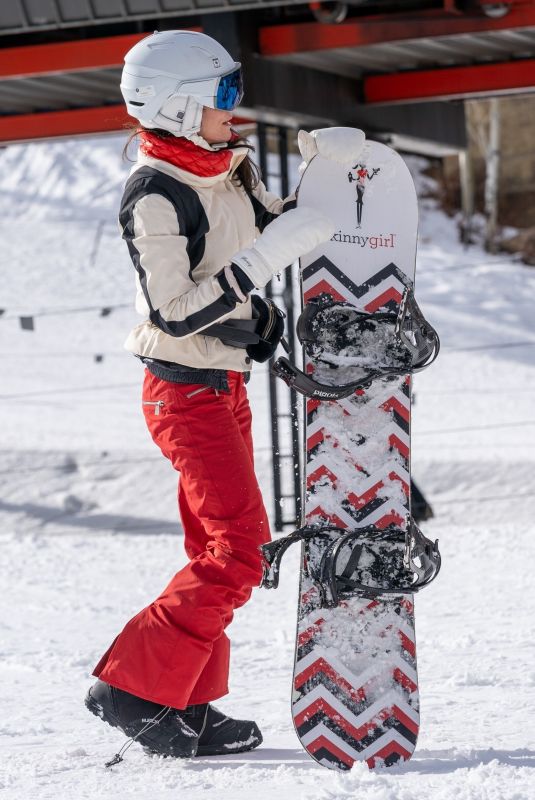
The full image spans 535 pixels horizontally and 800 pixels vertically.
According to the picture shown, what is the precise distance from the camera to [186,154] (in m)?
2.63

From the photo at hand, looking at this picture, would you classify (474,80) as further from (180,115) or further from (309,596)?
(309,596)

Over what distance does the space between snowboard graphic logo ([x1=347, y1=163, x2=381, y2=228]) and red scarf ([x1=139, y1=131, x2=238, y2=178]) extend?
33 centimetres

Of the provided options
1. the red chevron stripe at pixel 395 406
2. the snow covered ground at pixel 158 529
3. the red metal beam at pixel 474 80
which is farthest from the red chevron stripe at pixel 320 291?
the red metal beam at pixel 474 80

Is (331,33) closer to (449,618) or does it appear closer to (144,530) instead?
(449,618)

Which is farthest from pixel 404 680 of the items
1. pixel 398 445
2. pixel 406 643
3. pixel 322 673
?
pixel 398 445

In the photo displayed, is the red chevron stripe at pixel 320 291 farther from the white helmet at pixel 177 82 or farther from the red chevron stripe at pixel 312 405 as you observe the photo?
the white helmet at pixel 177 82

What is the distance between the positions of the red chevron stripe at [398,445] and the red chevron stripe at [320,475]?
0.15 meters

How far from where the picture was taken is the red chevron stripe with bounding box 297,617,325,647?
8.75 ft

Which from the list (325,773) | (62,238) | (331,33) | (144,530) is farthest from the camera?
(62,238)

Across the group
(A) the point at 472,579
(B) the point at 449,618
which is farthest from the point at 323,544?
(A) the point at 472,579

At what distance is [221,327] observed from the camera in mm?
2662

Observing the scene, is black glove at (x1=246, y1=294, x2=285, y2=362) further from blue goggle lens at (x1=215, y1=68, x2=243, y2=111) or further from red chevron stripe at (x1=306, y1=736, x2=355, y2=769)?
red chevron stripe at (x1=306, y1=736, x2=355, y2=769)

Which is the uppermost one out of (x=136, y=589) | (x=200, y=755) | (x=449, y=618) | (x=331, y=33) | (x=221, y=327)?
(x=331, y=33)

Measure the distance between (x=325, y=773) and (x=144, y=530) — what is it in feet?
19.6
